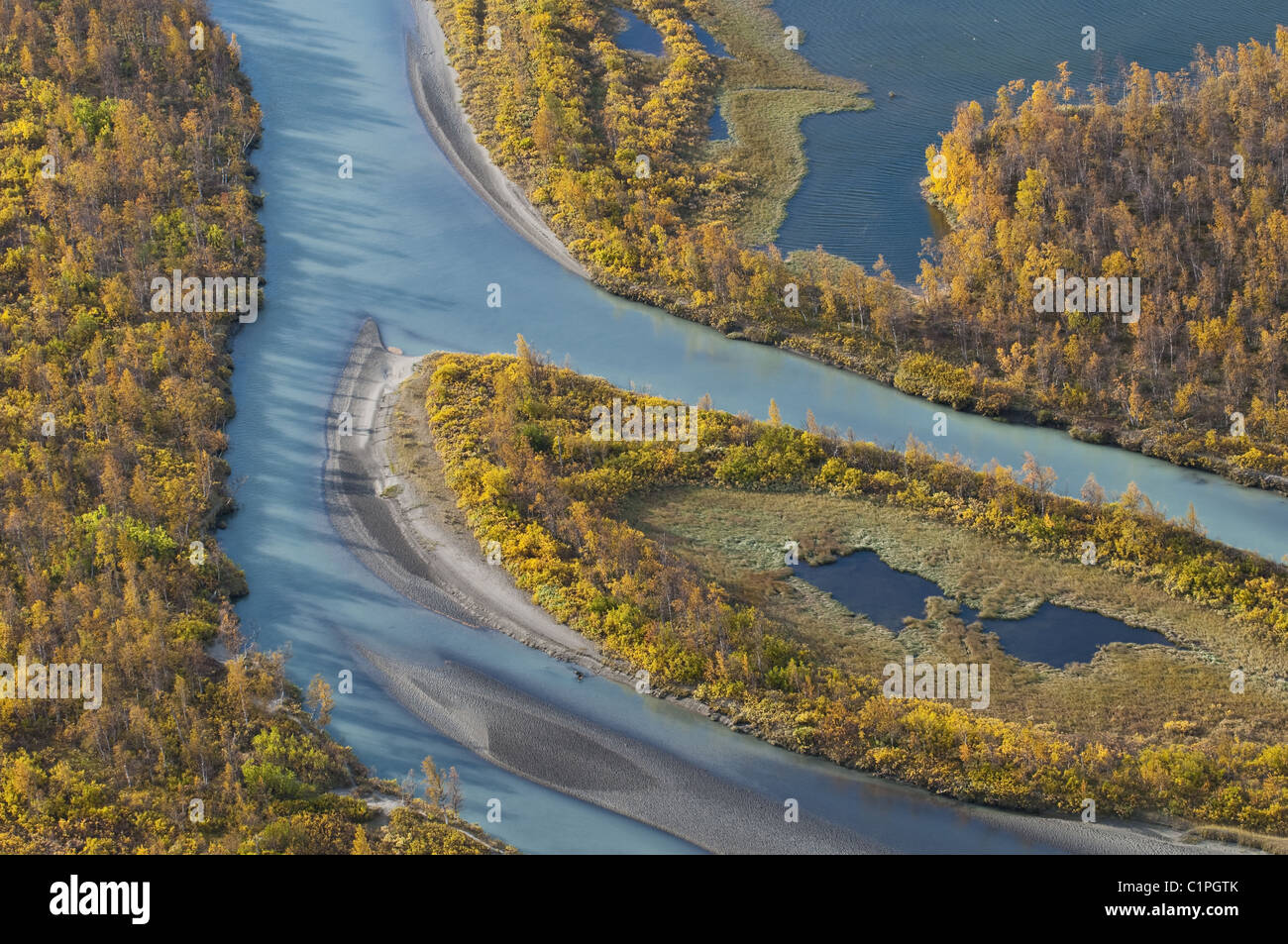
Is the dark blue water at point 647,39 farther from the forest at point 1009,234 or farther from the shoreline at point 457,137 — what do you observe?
the shoreline at point 457,137

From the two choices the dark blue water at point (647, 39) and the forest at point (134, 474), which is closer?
the forest at point (134, 474)

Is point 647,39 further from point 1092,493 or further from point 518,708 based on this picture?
point 518,708

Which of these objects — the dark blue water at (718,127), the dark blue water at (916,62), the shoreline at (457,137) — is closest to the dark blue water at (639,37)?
the dark blue water at (718,127)

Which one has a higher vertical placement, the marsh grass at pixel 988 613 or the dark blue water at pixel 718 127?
the dark blue water at pixel 718 127

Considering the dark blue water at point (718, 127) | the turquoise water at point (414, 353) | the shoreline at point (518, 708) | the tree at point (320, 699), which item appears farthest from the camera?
the dark blue water at point (718, 127)

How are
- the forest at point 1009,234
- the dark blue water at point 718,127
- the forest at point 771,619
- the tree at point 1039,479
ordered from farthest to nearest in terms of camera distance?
the dark blue water at point 718,127 → the forest at point 1009,234 → the tree at point 1039,479 → the forest at point 771,619

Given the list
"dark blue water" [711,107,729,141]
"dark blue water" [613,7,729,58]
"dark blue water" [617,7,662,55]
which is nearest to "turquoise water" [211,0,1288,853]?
"dark blue water" [617,7,662,55]

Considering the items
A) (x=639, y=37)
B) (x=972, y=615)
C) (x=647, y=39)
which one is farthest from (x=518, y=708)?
(x=639, y=37)
